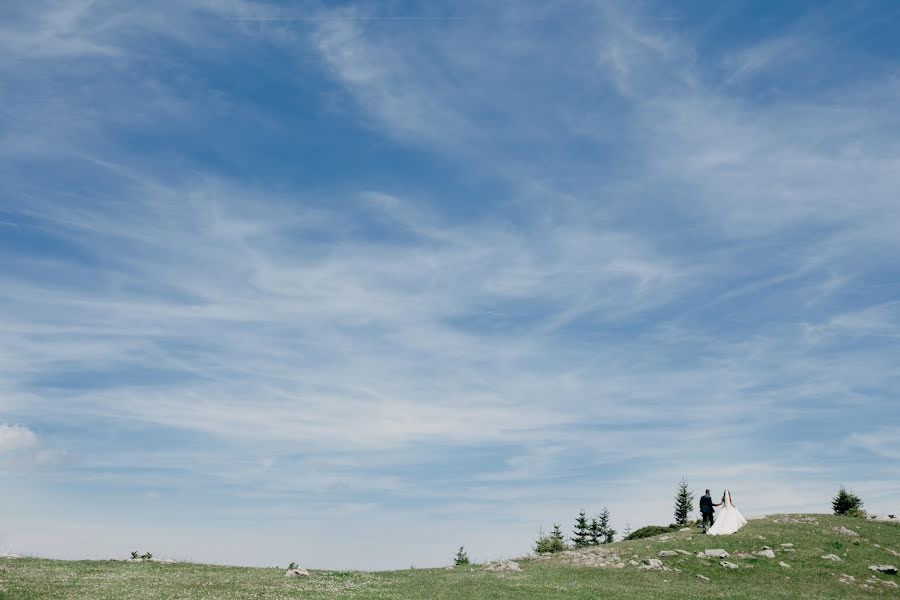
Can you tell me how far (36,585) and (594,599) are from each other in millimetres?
31704

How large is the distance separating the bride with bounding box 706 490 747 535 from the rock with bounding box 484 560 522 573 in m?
20.3

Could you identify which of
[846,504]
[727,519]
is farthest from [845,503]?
[727,519]

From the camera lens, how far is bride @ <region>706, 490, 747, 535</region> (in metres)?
56.8

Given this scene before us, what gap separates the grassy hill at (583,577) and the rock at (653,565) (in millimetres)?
576

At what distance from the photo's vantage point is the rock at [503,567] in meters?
47.1

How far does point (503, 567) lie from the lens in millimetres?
47906

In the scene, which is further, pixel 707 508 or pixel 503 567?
pixel 707 508

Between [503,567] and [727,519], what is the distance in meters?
24.2

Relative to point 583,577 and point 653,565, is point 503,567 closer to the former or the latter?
point 583,577

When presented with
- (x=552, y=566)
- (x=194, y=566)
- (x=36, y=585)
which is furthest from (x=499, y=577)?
(x=36, y=585)

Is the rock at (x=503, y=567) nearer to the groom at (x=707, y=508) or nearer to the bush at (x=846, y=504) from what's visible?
the groom at (x=707, y=508)

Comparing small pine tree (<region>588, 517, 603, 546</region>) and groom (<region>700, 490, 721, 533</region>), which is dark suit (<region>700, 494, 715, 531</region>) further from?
small pine tree (<region>588, 517, 603, 546</region>)

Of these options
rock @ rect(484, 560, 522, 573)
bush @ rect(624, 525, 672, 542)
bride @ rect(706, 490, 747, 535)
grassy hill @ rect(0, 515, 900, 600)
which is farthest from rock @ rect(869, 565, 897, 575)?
rock @ rect(484, 560, 522, 573)

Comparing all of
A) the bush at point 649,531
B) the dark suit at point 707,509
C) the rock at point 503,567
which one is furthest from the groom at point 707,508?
the rock at point 503,567
